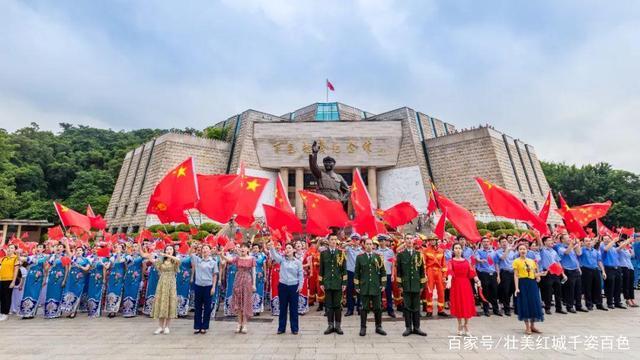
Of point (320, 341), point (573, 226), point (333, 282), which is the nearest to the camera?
point (320, 341)

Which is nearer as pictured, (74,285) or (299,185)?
(74,285)

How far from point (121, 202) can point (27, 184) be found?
1259cm

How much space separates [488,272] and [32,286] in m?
9.74

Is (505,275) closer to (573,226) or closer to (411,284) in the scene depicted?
(573,226)

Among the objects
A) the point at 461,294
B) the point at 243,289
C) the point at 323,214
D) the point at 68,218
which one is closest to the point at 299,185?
the point at 323,214

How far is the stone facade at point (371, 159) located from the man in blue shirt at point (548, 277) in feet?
69.5

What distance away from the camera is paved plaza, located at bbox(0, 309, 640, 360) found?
4594 mm

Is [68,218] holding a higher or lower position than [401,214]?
lower

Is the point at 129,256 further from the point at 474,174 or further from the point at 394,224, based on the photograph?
the point at 474,174

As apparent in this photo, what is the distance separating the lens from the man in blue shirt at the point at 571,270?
758 cm

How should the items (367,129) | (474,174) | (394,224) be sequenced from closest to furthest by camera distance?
(394,224), (474,174), (367,129)

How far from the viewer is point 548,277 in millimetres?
7121

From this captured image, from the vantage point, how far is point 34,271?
772cm

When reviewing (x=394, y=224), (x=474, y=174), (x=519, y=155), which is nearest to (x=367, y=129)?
(x=474, y=174)
